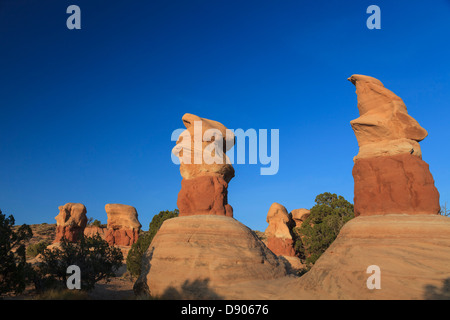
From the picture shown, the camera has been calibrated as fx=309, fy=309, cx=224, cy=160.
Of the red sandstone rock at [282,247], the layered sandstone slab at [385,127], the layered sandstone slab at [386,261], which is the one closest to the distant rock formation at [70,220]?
the red sandstone rock at [282,247]

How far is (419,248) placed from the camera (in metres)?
14.5

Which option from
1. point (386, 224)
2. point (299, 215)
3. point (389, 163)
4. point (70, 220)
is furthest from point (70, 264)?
point (70, 220)

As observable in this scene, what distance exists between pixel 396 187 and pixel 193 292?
12.6 meters

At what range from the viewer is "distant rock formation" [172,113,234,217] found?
21.8 m

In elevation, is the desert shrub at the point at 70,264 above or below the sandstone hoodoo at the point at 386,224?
below

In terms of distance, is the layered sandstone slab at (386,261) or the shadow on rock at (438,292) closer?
the shadow on rock at (438,292)

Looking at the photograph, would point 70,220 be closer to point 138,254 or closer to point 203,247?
point 138,254

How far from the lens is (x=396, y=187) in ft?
57.1

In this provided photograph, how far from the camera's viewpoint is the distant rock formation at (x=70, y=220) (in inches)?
2215

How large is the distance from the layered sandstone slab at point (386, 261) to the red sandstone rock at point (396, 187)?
811mm

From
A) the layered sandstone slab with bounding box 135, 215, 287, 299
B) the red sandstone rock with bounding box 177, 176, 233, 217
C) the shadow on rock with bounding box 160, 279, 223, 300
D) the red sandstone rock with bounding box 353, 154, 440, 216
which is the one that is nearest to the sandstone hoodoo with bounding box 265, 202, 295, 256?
the layered sandstone slab with bounding box 135, 215, 287, 299

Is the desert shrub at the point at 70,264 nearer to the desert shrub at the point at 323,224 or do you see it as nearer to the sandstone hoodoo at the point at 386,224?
the sandstone hoodoo at the point at 386,224

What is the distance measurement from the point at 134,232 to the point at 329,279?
47.3 meters
